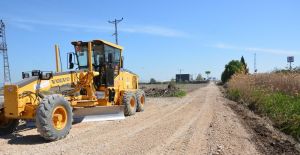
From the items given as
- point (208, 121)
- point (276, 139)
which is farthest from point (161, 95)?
point (276, 139)

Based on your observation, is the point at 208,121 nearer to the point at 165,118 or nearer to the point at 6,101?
the point at 165,118

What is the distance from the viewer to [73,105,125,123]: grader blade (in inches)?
496

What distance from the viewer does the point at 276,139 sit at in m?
9.78

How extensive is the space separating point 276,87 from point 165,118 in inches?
292

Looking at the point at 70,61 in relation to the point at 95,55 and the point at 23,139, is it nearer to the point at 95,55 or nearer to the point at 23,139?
the point at 95,55

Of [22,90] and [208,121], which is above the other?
[22,90]

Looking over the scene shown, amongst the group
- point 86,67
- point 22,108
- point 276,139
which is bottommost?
point 276,139

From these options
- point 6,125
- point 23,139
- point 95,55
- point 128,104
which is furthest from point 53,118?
point 128,104

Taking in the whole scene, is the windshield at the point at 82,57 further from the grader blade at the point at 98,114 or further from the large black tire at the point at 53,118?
the large black tire at the point at 53,118

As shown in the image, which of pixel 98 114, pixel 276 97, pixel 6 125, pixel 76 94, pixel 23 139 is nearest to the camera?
pixel 23 139

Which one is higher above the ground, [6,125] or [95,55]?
[95,55]

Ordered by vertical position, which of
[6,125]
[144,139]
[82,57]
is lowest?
[144,139]

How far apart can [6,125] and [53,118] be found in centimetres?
160

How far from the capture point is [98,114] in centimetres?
1312
